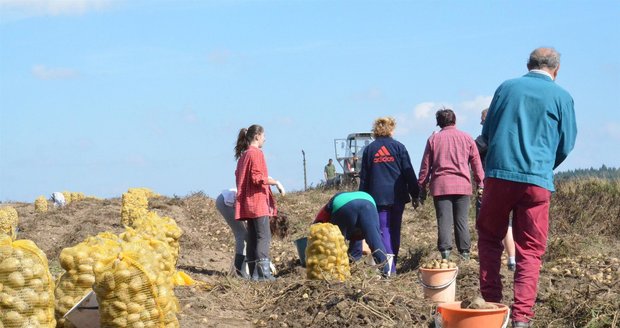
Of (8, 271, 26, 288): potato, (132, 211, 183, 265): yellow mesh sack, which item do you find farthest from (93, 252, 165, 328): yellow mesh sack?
(132, 211, 183, 265): yellow mesh sack

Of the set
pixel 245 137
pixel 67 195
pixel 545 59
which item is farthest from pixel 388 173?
pixel 67 195

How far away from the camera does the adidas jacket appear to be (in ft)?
31.7

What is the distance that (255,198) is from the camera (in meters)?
9.41

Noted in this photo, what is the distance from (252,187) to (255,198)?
0.41 feet

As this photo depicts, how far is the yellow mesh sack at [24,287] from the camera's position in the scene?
471cm

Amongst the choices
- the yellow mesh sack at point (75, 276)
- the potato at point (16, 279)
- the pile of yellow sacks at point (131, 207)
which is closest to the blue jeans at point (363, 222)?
the yellow mesh sack at point (75, 276)

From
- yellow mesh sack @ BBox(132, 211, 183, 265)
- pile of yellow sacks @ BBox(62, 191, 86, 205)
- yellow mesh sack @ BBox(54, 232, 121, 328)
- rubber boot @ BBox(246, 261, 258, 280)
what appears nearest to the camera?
yellow mesh sack @ BBox(54, 232, 121, 328)

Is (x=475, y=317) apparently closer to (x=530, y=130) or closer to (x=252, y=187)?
(x=530, y=130)

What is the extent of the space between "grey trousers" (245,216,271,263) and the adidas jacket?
1.09 meters

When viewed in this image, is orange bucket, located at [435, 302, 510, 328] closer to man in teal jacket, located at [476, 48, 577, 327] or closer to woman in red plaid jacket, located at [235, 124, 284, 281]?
man in teal jacket, located at [476, 48, 577, 327]

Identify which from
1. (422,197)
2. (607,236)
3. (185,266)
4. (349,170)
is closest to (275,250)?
(185,266)

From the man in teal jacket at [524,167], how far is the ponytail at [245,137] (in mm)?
3468

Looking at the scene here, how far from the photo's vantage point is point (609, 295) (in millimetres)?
6699

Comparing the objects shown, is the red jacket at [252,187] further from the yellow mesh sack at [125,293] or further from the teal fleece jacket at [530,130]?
the yellow mesh sack at [125,293]
